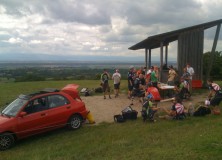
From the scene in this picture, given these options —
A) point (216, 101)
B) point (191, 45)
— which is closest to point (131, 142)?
point (216, 101)

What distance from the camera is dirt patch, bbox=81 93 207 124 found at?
14125mm

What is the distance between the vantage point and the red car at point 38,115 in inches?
417

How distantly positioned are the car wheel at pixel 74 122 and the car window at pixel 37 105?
1116 mm

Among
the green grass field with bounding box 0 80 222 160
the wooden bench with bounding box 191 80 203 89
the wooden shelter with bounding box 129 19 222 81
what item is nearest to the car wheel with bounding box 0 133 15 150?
the green grass field with bounding box 0 80 222 160

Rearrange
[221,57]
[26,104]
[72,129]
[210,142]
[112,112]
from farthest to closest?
1. [221,57]
2. [112,112]
3. [72,129]
4. [26,104]
5. [210,142]

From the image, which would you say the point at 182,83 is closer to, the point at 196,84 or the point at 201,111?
the point at 201,111

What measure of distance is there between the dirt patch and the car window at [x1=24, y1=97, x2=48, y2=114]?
8.40ft

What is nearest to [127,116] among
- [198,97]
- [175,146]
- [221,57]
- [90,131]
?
[90,131]

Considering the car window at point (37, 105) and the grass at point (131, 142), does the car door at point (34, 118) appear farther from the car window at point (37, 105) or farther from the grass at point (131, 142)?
the grass at point (131, 142)

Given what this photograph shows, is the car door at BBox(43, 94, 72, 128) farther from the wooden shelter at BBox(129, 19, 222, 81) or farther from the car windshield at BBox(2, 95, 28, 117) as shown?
the wooden shelter at BBox(129, 19, 222, 81)

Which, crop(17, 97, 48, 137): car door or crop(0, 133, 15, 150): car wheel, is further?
crop(17, 97, 48, 137): car door

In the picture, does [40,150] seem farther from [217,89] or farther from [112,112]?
[217,89]

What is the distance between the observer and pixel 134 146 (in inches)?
349

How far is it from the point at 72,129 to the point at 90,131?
0.87m
